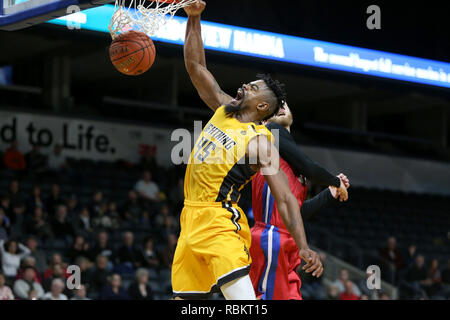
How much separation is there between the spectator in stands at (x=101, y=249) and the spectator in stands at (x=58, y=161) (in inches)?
112

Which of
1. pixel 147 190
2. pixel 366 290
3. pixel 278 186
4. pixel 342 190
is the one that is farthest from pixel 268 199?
pixel 147 190

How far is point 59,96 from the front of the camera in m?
15.0

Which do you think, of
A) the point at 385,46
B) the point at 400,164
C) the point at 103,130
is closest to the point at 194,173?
the point at 385,46

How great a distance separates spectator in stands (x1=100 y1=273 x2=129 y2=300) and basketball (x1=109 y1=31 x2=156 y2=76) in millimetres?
5296

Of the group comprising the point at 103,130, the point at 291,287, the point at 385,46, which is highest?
the point at 385,46

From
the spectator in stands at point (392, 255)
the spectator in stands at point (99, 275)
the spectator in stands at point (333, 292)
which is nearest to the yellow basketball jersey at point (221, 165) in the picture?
the spectator in stands at point (99, 275)

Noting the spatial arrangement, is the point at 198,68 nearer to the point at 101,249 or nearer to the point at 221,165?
the point at 221,165

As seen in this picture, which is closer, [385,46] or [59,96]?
[385,46]

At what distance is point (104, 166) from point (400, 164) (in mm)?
8166

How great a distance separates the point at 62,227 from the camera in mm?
10844

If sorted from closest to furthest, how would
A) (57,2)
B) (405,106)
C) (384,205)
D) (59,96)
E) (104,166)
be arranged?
(57,2) → (104,166) → (59,96) → (384,205) → (405,106)

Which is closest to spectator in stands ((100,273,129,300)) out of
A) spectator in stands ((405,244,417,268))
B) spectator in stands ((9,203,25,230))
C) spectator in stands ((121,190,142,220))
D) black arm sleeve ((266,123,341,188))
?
spectator in stands ((9,203,25,230))

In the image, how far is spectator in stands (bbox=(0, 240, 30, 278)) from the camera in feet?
31.0

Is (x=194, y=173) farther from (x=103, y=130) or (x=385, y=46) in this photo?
(x=103, y=130)
